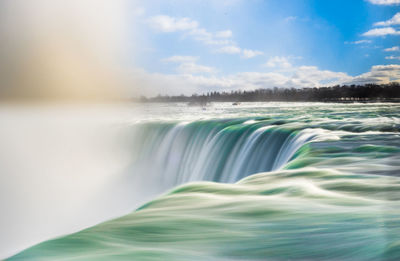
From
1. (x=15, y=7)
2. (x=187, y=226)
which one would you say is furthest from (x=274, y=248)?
(x=15, y=7)

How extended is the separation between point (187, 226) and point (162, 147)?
552 cm

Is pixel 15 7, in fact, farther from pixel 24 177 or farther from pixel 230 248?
pixel 230 248

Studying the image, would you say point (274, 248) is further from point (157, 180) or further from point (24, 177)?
point (24, 177)

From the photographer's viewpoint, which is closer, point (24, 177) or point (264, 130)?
point (264, 130)

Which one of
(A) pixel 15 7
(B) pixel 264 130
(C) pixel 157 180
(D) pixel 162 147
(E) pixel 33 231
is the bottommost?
(E) pixel 33 231

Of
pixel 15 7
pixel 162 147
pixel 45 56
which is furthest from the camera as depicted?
pixel 45 56

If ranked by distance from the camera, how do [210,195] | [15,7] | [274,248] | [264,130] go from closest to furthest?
[274,248], [210,195], [264,130], [15,7]

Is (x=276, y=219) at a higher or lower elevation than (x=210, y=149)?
higher

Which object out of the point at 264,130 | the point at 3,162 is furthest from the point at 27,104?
the point at 264,130

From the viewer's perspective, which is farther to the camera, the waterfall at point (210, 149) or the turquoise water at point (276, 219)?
the waterfall at point (210, 149)

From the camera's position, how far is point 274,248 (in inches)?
50.4

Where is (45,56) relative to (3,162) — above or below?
above

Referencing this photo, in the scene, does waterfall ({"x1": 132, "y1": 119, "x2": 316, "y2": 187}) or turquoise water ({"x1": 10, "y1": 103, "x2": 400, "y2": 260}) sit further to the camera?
waterfall ({"x1": 132, "y1": 119, "x2": 316, "y2": 187})

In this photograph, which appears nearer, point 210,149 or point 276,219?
point 276,219
